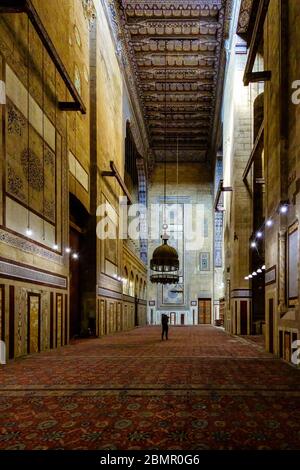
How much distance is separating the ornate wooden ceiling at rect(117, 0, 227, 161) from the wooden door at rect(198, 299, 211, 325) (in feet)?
30.0

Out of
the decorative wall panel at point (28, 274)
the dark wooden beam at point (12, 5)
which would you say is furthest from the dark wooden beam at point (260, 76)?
the decorative wall panel at point (28, 274)

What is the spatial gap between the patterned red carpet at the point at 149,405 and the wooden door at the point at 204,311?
2191cm

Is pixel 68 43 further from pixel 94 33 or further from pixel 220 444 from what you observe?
pixel 220 444

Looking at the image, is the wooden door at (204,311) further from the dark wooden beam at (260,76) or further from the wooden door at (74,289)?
the dark wooden beam at (260,76)

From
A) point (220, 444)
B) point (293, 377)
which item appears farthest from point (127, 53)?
point (220, 444)

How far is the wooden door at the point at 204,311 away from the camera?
28.6 m

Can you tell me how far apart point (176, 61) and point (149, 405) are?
17.2 meters

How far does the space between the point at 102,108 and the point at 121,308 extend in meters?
7.17

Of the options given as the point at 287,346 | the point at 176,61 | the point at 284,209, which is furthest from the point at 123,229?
the point at 287,346

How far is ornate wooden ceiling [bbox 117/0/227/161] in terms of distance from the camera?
16062 mm

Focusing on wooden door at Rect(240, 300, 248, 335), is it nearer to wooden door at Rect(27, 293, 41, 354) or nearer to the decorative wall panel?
the decorative wall panel

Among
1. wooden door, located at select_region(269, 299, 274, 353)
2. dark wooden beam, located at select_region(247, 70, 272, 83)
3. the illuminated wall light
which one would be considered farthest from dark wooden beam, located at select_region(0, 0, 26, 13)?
wooden door, located at select_region(269, 299, 274, 353)

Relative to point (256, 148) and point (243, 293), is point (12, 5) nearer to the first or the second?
point (256, 148)

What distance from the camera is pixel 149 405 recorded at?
13.0 ft
